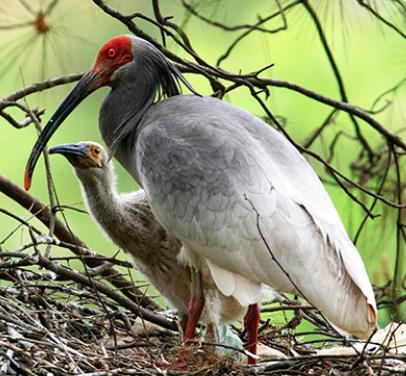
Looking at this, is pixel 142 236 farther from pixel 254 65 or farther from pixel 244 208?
pixel 254 65

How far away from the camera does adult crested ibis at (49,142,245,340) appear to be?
4.63m

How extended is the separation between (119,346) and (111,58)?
51.7 inches

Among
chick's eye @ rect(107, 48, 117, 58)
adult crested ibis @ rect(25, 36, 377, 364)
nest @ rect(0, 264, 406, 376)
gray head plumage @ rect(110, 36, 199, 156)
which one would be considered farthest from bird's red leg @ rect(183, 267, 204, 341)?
chick's eye @ rect(107, 48, 117, 58)

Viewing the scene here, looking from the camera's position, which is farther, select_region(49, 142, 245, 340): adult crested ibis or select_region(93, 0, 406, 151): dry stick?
select_region(49, 142, 245, 340): adult crested ibis

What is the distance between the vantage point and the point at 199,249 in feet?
14.1

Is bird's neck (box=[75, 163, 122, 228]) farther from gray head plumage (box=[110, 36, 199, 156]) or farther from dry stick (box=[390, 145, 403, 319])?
dry stick (box=[390, 145, 403, 319])

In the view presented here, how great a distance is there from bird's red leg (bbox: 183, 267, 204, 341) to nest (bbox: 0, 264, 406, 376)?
11 cm

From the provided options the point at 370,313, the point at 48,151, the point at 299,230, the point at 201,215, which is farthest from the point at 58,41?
the point at 370,313

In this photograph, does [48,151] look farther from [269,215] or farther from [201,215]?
[269,215]

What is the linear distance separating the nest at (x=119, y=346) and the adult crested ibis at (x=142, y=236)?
179 mm

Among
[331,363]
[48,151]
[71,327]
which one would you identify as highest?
[48,151]

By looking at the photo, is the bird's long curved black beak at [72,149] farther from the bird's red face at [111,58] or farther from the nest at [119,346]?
the nest at [119,346]

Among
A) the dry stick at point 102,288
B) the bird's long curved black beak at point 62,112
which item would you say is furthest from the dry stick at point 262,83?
the dry stick at point 102,288

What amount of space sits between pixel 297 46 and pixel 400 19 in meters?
2.10
